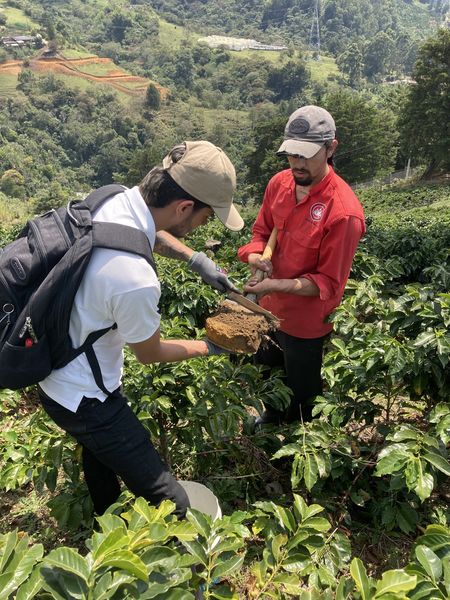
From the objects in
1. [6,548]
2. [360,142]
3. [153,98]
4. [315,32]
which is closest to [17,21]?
[153,98]

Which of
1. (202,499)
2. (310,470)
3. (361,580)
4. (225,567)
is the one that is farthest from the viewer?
(202,499)

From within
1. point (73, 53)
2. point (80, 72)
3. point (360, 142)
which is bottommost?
point (80, 72)

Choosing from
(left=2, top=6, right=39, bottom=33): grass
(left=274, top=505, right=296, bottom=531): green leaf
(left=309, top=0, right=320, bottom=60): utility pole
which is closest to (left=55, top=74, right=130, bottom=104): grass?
(left=2, top=6, right=39, bottom=33): grass

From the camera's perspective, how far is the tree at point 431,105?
3291 cm

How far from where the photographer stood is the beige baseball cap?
187cm

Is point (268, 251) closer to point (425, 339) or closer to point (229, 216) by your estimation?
point (229, 216)

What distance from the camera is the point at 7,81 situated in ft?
321

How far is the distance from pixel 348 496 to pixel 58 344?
1.80 metres

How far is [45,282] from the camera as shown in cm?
170

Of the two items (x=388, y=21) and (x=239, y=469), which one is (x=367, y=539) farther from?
(x=388, y=21)

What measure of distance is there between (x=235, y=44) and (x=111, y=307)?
157m

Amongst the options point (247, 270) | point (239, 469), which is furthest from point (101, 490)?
point (247, 270)

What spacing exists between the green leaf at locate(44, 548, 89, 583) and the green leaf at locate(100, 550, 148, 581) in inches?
1.8

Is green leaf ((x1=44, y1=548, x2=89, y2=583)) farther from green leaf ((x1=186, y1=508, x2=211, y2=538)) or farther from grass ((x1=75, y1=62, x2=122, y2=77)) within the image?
grass ((x1=75, y1=62, x2=122, y2=77))
